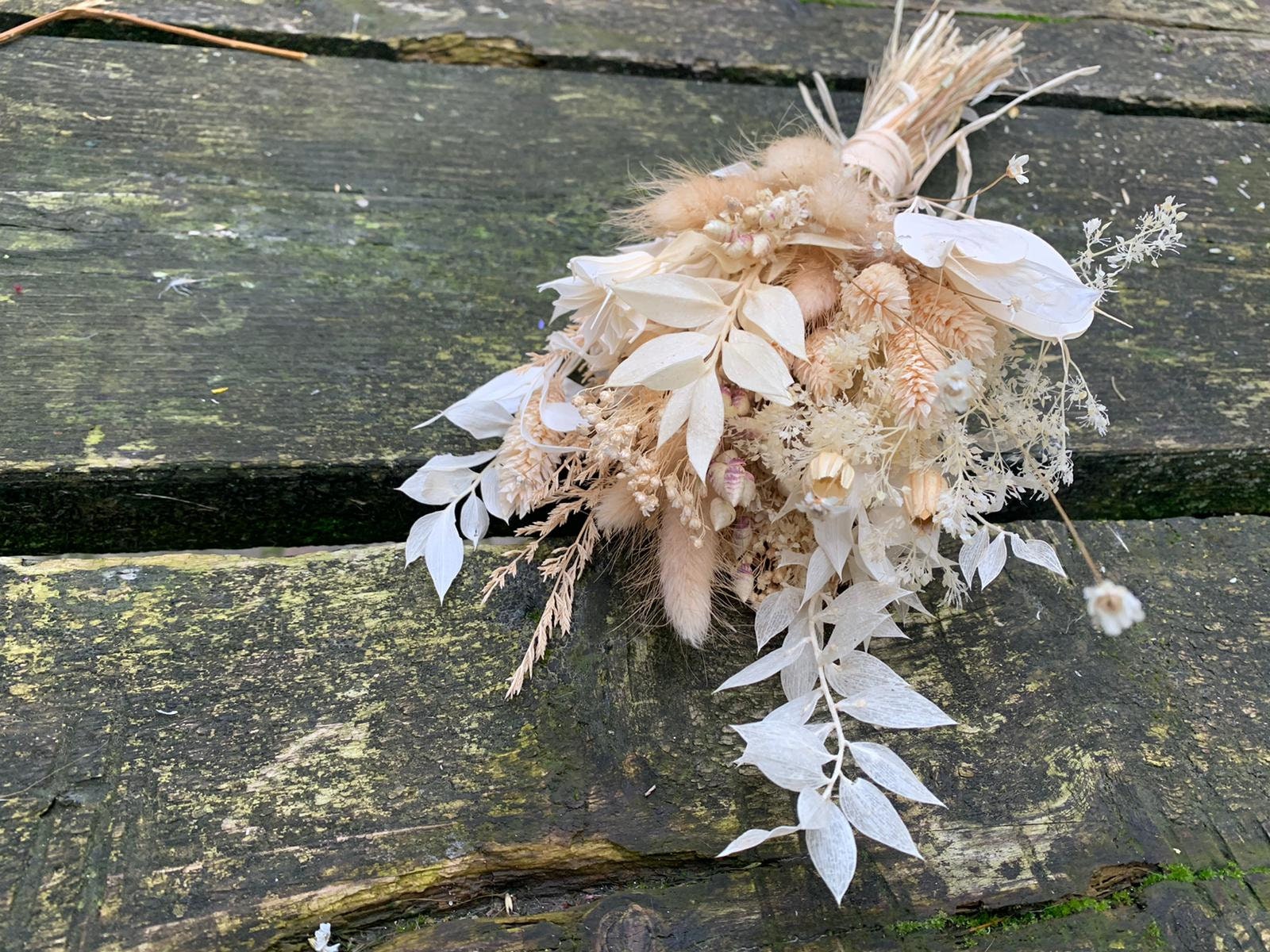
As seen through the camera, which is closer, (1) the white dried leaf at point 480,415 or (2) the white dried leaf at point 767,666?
(2) the white dried leaf at point 767,666

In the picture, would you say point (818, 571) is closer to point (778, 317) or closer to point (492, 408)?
point (778, 317)

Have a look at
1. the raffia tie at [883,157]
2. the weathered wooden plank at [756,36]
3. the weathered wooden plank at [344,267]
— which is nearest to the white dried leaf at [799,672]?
the weathered wooden plank at [344,267]

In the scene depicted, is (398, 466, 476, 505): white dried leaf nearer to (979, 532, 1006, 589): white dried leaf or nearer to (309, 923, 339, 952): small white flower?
(309, 923, 339, 952): small white flower

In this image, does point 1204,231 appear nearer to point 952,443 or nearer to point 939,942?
point 952,443

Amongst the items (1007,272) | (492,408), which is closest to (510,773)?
(492,408)

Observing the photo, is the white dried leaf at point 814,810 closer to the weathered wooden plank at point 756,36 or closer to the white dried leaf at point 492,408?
the white dried leaf at point 492,408

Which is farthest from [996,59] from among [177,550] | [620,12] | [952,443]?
[177,550]

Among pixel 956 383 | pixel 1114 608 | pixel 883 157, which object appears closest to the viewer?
pixel 1114 608


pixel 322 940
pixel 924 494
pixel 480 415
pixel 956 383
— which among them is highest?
pixel 956 383
